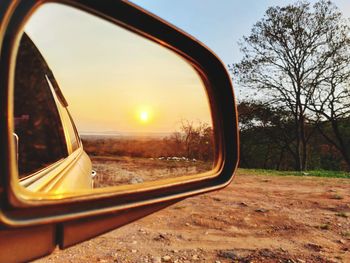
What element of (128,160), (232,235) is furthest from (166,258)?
(128,160)

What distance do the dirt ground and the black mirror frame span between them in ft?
7.83

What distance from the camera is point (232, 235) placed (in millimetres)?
5477

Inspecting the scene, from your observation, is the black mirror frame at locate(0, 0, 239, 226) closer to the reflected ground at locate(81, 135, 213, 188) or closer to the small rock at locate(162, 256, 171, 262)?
the reflected ground at locate(81, 135, 213, 188)

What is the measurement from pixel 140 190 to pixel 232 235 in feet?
15.4

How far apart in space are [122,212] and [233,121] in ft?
2.64

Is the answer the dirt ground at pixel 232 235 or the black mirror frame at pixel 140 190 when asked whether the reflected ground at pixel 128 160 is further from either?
the dirt ground at pixel 232 235

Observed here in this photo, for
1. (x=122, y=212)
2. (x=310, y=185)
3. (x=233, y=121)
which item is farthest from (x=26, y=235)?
(x=310, y=185)

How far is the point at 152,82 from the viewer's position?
4.43ft

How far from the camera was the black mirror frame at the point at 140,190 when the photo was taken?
0.69m

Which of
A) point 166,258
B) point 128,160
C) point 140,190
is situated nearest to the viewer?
point 140,190

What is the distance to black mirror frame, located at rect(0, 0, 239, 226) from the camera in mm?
688

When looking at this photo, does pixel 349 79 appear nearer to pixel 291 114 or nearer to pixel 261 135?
pixel 291 114

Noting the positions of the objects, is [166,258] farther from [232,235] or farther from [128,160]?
[128,160]

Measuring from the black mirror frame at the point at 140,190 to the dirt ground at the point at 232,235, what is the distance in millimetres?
2386
